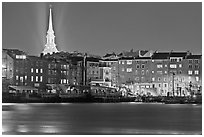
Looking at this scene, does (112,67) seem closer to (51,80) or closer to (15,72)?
(51,80)

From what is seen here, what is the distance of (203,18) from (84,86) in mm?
8117

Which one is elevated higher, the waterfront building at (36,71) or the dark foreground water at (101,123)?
the waterfront building at (36,71)

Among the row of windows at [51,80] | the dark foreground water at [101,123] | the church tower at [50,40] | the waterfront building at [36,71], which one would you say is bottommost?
the dark foreground water at [101,123]

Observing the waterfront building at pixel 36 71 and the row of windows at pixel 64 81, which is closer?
the waterfront building at pixel 36 71

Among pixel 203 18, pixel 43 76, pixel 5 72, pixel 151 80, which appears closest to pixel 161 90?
pixel 151 80

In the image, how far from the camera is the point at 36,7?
213 inches

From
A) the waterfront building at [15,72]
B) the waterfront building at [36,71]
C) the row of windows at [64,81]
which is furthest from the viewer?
the row of windows at [64,81]

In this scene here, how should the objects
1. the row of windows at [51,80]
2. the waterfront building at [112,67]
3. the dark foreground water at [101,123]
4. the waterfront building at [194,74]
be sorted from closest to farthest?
the dark foreground water at [101,123] → the waterfront building at [194,74] → the waterfront building at [112,67] → the row of windows at [51,80]

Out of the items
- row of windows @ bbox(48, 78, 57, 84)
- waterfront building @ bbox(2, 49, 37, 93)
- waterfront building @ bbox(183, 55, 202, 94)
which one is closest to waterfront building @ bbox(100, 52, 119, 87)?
row of windows @ bbox(48, 78, 57, 84)

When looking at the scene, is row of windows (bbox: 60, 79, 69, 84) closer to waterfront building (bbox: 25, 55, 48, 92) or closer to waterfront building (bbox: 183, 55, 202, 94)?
waterfront building (bbox: 25, 55, 48, 92)

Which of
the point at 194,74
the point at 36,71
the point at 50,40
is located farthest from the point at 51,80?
the point at 50,40

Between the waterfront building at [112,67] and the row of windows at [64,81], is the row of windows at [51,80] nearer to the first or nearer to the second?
the row of windows at [64,81]

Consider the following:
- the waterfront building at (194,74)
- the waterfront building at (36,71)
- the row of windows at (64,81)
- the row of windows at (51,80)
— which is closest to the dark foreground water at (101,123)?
the waterfront building at (194,74)

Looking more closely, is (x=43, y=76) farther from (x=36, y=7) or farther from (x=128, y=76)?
(x=36, y=7)
